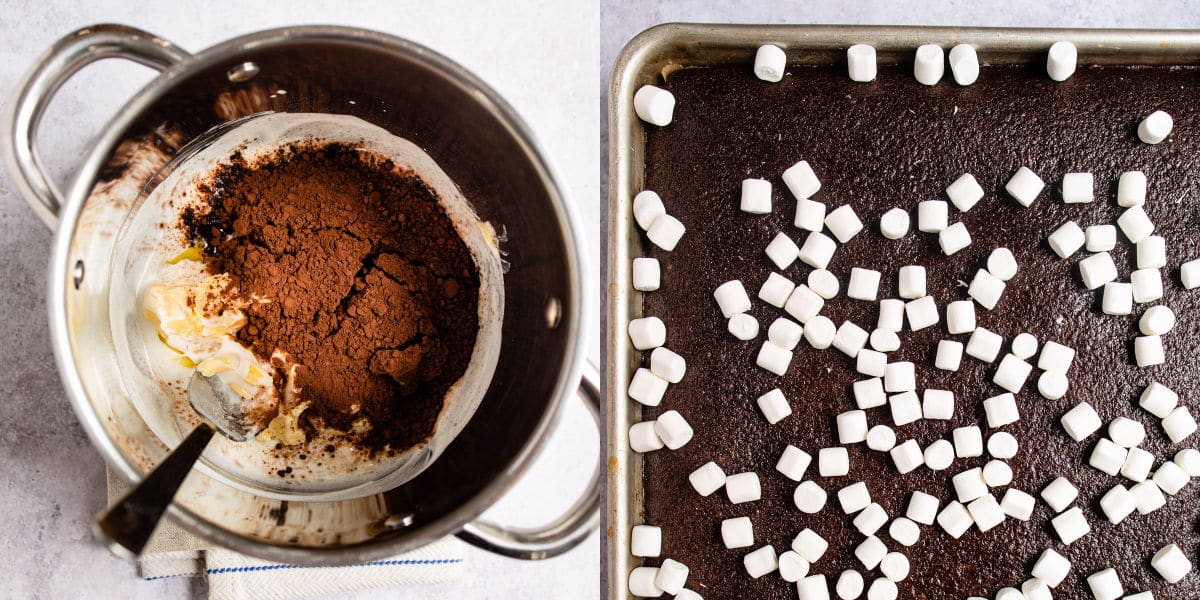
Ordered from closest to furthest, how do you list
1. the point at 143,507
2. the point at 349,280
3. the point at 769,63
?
the point at 143,507 → the point at 349,280 → the point at 769,63

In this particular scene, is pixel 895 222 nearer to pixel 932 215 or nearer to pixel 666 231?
pixel 932 215

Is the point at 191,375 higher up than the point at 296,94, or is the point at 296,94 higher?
the point at 296,94

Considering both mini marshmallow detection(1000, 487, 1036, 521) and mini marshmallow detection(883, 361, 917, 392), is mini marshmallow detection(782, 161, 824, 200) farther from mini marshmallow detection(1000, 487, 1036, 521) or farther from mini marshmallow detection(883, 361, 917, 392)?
mini marshmallow detection(1000, 487, 1036, 521)

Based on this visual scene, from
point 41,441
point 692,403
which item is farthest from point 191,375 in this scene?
point 692,403

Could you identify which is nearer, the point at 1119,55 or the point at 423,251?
the point at 423,251

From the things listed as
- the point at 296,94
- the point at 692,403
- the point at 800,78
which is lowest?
the point at 692,403

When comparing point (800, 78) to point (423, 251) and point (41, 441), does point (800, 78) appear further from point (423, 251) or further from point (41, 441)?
point (41, 441)

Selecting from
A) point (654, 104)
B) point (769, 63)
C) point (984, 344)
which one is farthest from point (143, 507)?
point (984, 344)
